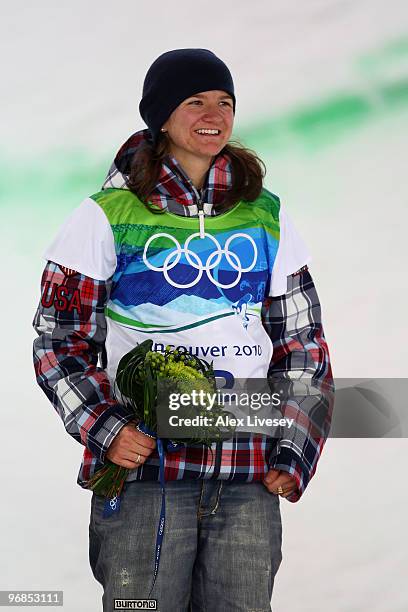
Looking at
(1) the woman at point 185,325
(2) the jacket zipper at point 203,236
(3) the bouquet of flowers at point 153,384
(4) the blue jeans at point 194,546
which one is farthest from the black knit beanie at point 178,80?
(4) the blue jeans at point 194,546

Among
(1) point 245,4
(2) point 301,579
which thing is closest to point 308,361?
(2) point 301,579

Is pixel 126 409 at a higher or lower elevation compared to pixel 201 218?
lower

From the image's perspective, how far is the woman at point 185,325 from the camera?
1954mm

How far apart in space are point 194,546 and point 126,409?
0.28m

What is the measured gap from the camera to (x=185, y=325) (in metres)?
2.00

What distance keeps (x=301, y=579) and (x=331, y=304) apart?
90cm

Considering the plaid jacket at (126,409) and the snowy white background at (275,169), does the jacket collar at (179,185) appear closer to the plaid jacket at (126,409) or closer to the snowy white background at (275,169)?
the plaid jacket at (126,409)

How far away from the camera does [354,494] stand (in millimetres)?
3508

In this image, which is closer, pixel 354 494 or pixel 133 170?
pixel 133 170

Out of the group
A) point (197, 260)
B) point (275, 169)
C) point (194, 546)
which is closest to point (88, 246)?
point (197, 260)

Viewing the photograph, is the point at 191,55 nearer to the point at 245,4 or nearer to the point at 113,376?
the point at 113,376

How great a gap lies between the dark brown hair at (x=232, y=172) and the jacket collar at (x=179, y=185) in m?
0.01

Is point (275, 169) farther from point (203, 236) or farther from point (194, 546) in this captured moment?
point (194, 546)

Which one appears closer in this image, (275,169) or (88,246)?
(88,246)
